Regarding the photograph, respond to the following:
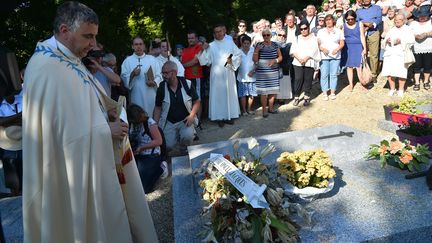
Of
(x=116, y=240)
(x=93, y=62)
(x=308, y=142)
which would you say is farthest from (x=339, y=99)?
(x=116, y=240)

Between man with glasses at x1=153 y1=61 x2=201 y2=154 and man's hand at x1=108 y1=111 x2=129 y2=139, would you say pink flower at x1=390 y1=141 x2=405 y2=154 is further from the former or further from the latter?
man with glasses at x1=153 y1=61 x2=201 y2=154

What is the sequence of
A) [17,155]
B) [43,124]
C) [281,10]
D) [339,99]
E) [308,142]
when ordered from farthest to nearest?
[281,10] < [339,99] < [17,155] < [308,142] < [43,124]

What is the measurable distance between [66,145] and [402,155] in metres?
2.83

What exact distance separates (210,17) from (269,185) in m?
9.23

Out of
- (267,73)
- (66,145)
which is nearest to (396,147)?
(66,145)

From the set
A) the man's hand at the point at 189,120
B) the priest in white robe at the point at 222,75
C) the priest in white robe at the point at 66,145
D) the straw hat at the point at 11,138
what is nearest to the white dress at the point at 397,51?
the priest in white robe at the point at 222,75

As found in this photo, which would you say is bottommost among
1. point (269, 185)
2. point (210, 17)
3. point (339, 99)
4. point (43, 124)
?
point (339, 99)

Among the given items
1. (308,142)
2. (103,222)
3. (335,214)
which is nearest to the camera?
(103,222)

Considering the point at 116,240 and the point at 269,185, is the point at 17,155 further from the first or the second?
the point at 269,185

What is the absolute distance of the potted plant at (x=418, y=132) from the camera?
4.89 metres

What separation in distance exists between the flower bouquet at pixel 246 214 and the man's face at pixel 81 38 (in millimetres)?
1342

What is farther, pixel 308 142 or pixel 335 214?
pixel 308 142

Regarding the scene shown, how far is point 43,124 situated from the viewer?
245 cm

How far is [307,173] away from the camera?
3.21 meters
